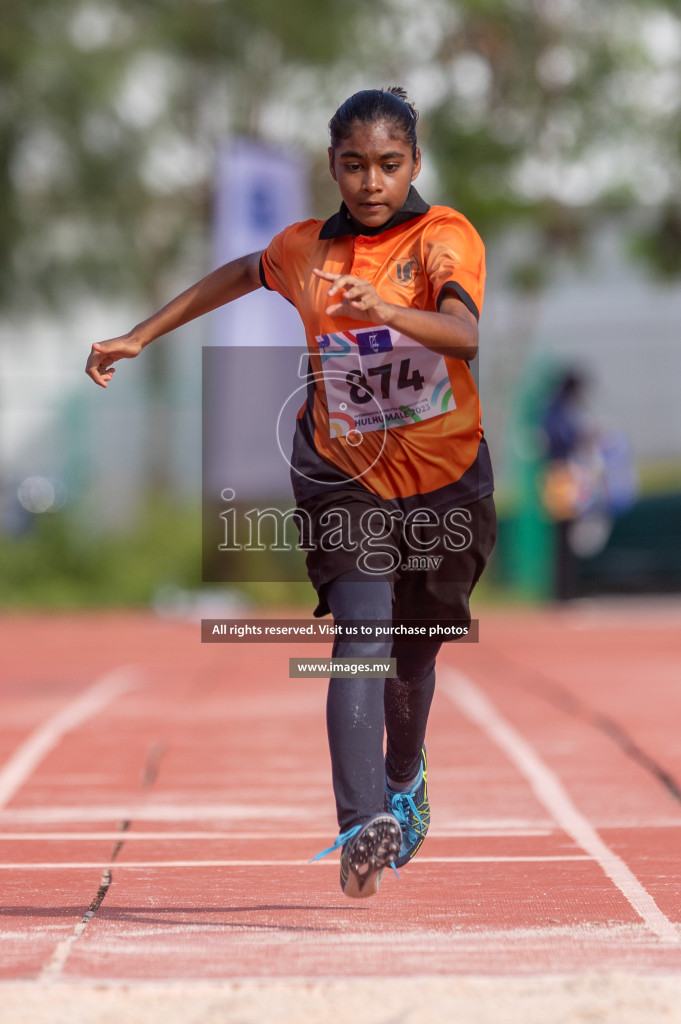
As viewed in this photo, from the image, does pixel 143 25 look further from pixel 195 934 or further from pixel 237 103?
pixel 195 934

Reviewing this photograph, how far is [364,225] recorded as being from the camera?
13.1 ft

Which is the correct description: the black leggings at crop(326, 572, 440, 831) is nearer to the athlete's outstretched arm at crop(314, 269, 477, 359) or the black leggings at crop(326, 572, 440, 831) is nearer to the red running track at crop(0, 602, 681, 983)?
the red running track at crop(0, 602, 681, 983)

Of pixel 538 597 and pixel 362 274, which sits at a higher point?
pixel 362 274

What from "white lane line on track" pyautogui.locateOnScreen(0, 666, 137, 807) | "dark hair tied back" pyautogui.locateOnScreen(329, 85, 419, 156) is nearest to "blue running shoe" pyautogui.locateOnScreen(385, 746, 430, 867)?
"dark hair tied back" pyautogui.locateOnScreen(329, 85, 419, 156)

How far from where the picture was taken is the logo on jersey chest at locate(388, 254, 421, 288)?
3941 mm

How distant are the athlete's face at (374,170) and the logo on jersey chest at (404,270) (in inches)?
4.4

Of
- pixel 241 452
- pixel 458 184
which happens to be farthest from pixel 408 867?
pixel 458 184

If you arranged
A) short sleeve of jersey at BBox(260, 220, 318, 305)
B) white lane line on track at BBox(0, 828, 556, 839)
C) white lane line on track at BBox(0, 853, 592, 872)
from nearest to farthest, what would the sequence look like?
short sleeve of jersey at BBox(260, 220, 318, 305) < white lane line on track at BBox(0, 853, 592, 872) < white lane line on track at BBox(0, 828, 556, 839)

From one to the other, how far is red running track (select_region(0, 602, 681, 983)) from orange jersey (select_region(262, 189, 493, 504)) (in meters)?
1.12

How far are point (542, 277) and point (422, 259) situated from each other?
1677 cm

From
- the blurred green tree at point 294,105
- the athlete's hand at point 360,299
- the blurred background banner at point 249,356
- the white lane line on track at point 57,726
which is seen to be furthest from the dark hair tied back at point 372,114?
the blurred green tree at point 294,105

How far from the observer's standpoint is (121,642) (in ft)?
46.4

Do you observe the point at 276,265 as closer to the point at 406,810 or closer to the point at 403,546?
the point at 403,546

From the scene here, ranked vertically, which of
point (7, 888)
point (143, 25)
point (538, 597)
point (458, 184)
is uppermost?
point (143, 25)
